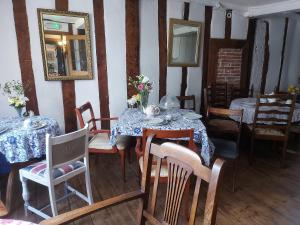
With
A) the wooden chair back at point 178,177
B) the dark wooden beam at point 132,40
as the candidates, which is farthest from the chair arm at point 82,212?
the dark wooden beam at point 132,40

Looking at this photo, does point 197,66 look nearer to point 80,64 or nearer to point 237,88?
point 237,88

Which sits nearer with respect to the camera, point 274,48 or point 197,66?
point 197,66

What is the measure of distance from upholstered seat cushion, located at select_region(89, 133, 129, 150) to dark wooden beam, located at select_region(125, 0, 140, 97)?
94 centimetres

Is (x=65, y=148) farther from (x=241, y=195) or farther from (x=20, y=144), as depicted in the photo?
(x=241, y=195)

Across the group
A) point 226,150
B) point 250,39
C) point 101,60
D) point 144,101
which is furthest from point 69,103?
point 250,39

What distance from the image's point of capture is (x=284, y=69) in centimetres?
491

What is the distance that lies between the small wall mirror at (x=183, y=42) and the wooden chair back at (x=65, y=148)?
88.2 inches

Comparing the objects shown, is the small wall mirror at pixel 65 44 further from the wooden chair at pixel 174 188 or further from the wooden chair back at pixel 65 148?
the wooden chair at pixel 174 188

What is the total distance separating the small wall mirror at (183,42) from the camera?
3.54 metres

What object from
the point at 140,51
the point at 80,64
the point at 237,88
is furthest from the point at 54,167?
the point at 237,88

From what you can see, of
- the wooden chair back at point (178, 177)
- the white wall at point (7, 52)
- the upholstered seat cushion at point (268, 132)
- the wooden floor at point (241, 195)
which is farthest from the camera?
the upholstered seat cushion at point (268, 132)

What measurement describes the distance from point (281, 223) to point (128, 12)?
307 cm

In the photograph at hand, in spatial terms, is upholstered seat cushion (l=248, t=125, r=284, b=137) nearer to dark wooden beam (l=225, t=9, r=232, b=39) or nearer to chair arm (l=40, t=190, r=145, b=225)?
dark wooden beam (l=225, t=9, r=232, b=39)

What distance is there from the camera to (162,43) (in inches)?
138
